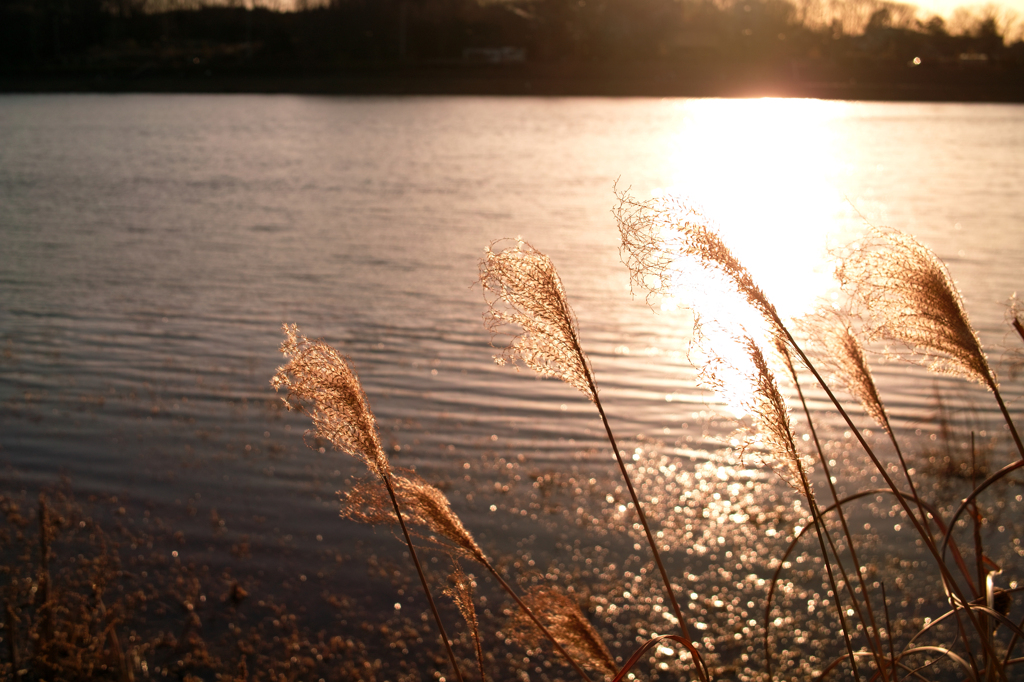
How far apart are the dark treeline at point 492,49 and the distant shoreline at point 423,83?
0.37ft

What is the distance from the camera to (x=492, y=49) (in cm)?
7338

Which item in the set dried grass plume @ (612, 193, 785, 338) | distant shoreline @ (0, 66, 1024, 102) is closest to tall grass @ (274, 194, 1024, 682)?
dried grass plume @ (612, 193, 785, 338)

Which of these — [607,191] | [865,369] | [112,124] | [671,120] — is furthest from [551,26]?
[865,369]

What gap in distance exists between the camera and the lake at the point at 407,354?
582cm

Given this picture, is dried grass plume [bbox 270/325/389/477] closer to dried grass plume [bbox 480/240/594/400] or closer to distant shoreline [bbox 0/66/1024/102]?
dried grass plume [bbox 480/240/594/400]

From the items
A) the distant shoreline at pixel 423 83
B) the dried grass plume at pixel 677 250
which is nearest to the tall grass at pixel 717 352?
the dried grass plume at pixel 677 250

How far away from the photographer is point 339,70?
66.5m

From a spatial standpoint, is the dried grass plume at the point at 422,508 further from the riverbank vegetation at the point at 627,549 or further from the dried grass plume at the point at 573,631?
the dried grass plume at the point at 573,631

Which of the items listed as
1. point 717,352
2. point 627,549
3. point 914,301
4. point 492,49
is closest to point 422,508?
point 717,352

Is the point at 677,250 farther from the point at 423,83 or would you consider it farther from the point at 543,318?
the point at 423,83

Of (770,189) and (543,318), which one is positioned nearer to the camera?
(543,318)

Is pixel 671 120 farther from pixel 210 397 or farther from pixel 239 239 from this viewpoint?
pixel 210 397

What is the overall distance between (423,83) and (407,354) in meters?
59.5

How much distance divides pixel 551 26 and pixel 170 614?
7522 centimetres
